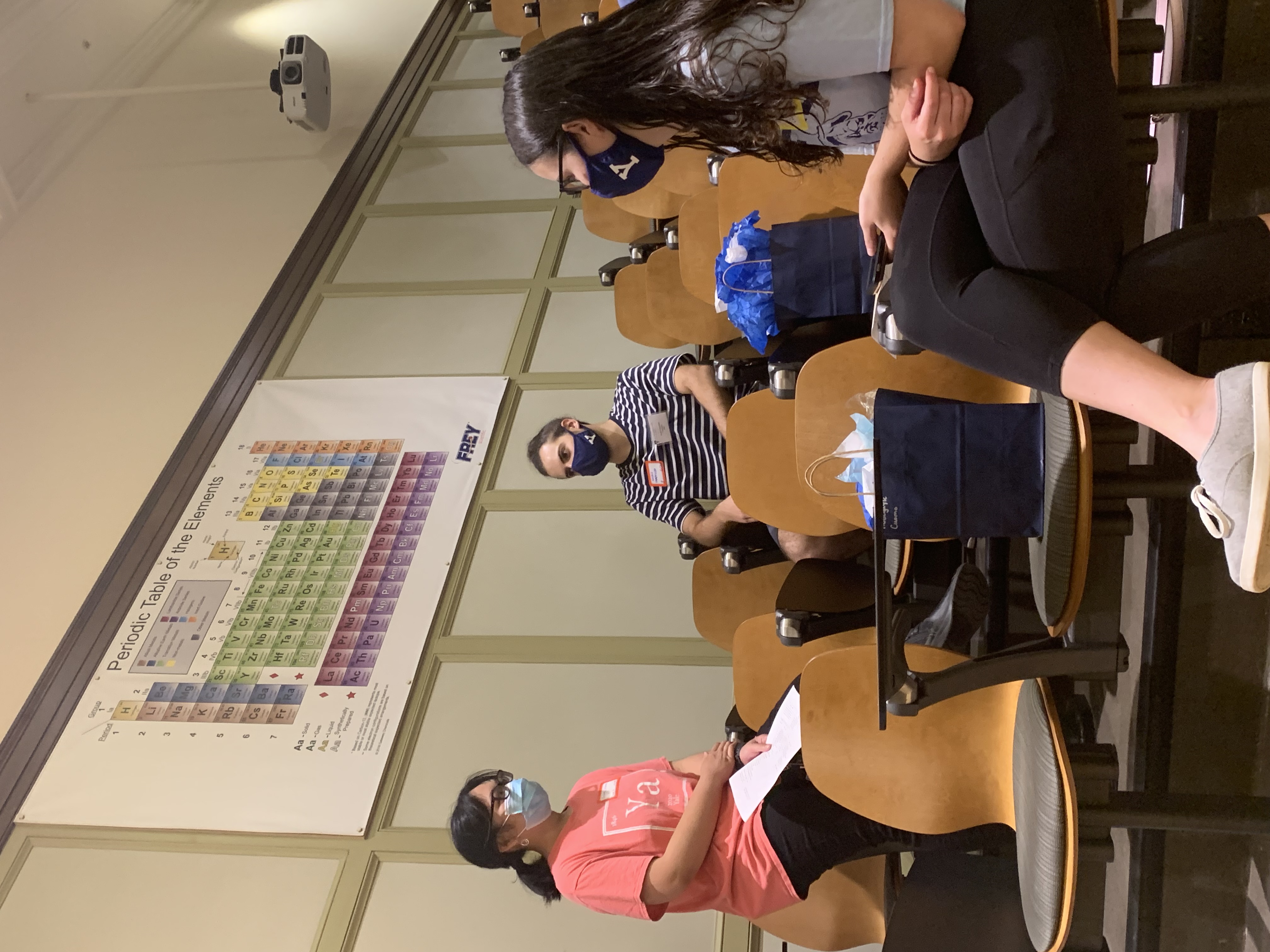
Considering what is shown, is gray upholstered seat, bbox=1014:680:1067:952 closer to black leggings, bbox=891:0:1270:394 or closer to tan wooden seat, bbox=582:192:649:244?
black leggings, bbox=891:0:1270:394

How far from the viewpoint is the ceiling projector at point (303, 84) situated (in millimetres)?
4066

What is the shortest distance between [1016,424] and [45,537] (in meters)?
3.22

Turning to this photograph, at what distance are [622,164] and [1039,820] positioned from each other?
1083 mm

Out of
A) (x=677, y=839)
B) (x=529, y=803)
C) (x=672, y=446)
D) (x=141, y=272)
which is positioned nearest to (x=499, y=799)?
(x=529, y=803)

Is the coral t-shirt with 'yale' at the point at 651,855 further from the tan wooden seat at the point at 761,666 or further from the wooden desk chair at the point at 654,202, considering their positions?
the wooden desk chair at the point at 654,202

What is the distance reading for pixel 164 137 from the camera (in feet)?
14.0

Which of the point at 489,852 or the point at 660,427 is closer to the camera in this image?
the point at 489,852

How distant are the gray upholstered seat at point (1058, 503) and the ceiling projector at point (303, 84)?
3964 mm

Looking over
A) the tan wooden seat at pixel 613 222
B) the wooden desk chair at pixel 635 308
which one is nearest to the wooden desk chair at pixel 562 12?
the tan wooden seat at pixel 613 222

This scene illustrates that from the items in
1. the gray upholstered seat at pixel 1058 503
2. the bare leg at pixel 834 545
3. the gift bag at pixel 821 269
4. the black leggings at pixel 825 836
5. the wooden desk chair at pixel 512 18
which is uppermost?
the wooden desk chair at pixel 512 18

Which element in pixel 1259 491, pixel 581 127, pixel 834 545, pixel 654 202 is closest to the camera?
pixel 1259 491

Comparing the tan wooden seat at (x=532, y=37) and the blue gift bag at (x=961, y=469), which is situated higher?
the tan wooden seat at (x=532, y=37)

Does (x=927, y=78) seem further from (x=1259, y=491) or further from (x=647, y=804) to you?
(x=647, y=804)

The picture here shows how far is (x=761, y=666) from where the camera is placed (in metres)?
2.04
